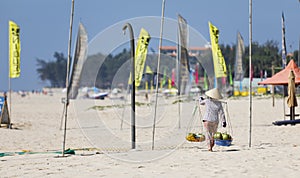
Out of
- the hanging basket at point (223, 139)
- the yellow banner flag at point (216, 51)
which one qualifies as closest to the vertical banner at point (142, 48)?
the yellow banner flag at point (216, 51)

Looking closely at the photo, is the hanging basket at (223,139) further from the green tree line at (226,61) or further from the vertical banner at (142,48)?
the green tree line at (226,61)

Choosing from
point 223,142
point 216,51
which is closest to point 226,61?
point 216,51

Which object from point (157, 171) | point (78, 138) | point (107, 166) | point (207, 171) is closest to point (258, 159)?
point (207, 171)

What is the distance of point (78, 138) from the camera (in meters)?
14.9

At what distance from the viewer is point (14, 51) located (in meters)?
16.6

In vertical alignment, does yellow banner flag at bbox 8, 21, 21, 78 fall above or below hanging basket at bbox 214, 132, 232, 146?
above

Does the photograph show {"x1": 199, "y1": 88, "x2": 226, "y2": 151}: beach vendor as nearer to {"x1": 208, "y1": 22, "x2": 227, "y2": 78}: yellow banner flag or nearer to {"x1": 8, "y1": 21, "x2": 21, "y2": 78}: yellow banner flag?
{"x1": 208, "y1": 22, "x2": 227, "y2": 78}: yellow banner flag

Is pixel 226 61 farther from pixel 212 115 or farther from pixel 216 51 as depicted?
pixel 212 115

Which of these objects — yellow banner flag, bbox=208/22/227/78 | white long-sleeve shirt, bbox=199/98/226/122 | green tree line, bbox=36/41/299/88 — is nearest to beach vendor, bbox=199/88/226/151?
white long-sleeve shirt, bbox=199/98/226/122

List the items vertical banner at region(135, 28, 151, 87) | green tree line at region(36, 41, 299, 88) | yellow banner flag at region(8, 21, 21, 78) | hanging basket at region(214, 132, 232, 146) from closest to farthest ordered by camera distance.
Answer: hanging basket at region(214, 132, 232, 146)
vertical banner at region(135, 28, 151, 87)
yellow banner flag at region(8, 21, 21, 78)
green tree line at region(36, 41, 299, 88)

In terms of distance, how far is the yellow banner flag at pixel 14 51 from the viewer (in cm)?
1658

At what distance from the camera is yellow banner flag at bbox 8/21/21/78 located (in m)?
16.6

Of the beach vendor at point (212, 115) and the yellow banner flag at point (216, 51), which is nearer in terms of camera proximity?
the beach vendor at point (212, 115)

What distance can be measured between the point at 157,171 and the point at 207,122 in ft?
9.49
